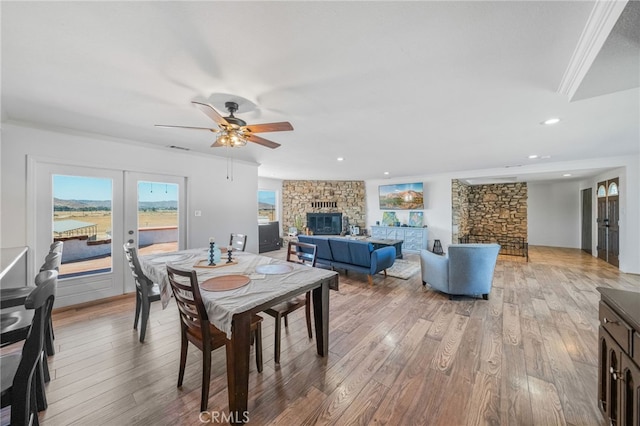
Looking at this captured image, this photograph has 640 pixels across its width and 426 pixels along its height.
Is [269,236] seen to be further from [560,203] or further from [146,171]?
[560,203]

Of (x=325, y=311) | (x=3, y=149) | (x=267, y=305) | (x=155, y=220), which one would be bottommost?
(x=325, y=311)

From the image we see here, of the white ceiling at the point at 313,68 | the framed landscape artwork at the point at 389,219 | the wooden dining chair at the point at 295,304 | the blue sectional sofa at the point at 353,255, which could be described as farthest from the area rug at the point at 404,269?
the white ceiling at the point at 313,68

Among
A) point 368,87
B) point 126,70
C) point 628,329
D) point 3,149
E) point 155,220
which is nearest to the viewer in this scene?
point 628,329

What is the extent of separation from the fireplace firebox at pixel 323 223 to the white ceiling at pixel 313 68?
5109 mm

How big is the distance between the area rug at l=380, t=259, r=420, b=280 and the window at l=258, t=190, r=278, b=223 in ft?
14.5

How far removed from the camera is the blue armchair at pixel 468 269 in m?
3.32

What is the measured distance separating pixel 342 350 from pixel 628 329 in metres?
1.85

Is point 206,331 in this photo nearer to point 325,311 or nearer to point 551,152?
point 325,311

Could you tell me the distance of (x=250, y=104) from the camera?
230cm

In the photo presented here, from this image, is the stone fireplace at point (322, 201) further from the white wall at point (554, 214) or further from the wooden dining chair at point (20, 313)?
the wooden dining chair at point (20, 313)

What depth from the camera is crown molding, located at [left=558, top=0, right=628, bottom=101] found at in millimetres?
1155

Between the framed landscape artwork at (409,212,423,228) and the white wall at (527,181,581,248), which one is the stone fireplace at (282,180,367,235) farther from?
the white wall at (527,181,581,248)

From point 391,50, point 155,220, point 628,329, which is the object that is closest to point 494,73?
point 391,50

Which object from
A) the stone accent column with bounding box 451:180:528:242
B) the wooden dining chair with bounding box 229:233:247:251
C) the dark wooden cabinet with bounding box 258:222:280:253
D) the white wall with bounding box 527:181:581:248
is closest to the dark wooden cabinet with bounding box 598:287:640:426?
the wooden dining chair with bounding box 229:233:247:251
